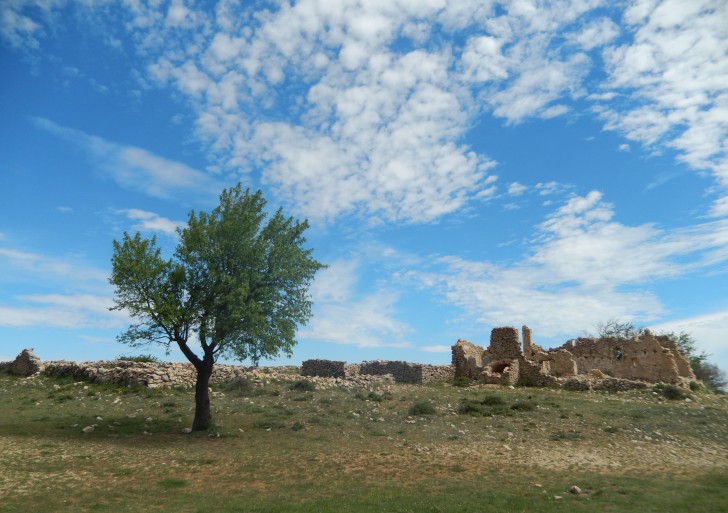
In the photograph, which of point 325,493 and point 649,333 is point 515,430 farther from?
point 649,333

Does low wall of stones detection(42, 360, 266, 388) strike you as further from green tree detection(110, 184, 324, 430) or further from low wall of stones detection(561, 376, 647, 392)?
low wall of stones detection(561, 376, 647, 392)

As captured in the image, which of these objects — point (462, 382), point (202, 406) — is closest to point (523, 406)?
point (462, 382)

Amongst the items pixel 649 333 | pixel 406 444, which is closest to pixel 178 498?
pixel 406 444

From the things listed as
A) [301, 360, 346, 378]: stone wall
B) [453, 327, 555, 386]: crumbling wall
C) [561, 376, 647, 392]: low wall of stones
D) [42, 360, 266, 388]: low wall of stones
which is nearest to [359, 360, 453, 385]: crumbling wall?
[453, 327, 555, 386]: crumbling wall

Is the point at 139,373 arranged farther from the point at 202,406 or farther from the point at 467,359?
the point at 467,359

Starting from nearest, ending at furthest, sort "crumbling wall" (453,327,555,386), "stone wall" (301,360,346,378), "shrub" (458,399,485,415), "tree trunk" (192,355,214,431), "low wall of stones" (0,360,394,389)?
1. "tree trunk" (192,355,214,431)
2. "shrub" (458,399,485,415)
3. "low wall of stones" (0,360,394,389)
4. "crumbling wall" (453,327,555,386)
5. "stone wall" (301,360,346,378)

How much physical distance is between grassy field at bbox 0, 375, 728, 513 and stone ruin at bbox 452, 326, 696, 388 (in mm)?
9157

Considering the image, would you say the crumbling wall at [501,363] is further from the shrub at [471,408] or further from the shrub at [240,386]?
the shrub at [240,386]

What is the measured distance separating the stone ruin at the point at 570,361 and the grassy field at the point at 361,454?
9157mm

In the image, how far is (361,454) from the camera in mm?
17406

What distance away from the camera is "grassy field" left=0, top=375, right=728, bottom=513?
12586 mm

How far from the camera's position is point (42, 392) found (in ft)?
101

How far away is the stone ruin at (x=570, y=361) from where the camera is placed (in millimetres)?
39062

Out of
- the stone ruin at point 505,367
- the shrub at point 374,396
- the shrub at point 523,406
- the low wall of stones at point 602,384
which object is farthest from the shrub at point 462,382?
the shrub at point 523,406
